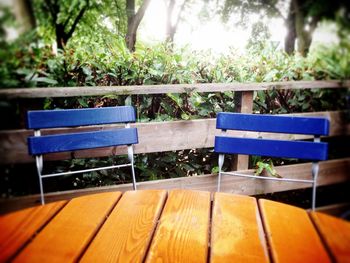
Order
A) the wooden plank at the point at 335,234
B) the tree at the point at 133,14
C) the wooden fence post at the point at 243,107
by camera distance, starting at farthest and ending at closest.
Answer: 1. the wooden fence post at the point at 243,107
2. the tree at the point at 133,14
3. the wooden plank at the point at 335,234

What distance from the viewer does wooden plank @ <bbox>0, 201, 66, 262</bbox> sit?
58cm

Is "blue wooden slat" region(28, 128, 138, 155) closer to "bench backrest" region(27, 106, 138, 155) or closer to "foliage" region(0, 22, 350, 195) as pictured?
"bench backrest" region(27, 106, 138, 155)

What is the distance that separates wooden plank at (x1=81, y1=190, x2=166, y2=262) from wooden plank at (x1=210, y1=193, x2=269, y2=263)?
0.16 metres

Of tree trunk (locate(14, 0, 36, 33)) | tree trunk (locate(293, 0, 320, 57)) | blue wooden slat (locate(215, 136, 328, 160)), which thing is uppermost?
tree trunk (locate(14, 0, 36, 33))

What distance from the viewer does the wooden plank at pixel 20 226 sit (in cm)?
58

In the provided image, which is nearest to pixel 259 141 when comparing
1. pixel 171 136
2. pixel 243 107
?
pixel 243 107

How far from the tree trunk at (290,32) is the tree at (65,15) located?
393mm

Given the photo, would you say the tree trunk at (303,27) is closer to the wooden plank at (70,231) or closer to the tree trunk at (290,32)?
the tree trunk at (290,32)

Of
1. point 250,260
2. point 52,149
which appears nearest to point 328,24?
point 250,260

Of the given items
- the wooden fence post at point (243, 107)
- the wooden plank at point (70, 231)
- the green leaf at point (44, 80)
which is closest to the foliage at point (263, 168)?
the wooden fence post at point (243, 107)

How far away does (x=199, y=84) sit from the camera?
63.6 inches

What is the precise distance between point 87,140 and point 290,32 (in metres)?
0.92

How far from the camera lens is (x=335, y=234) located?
1.82 feet

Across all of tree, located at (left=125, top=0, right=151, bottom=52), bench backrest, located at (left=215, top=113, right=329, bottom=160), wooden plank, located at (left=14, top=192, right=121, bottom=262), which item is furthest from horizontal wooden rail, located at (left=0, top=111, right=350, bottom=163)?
tree, located at (left=125, top=0, right=151, bottom=52)
